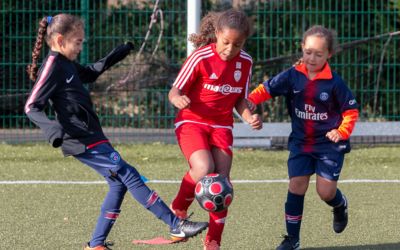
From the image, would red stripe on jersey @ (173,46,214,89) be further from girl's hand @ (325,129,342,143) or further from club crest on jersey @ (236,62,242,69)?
girl's hand @ (325,129,342,143)

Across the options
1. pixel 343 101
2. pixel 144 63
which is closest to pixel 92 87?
pixel 144 63

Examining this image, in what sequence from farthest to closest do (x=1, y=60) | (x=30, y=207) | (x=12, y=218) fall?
(x=1, y=60) < (x=30, y=207) < (x=12, y=218)

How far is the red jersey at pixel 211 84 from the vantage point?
7.01 m

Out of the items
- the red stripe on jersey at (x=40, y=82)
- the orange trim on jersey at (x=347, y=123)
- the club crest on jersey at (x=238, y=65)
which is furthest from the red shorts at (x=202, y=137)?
the red stripe on jersey at (x=40, y=82)

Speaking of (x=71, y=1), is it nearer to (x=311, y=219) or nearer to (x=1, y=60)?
(x=1, y=60)

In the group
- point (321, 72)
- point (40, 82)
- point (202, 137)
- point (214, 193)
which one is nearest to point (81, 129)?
point (40, 82)

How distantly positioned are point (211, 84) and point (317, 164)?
2.95ft

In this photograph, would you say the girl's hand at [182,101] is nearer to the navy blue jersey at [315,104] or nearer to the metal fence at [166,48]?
the navy blue jersey at [315,104]

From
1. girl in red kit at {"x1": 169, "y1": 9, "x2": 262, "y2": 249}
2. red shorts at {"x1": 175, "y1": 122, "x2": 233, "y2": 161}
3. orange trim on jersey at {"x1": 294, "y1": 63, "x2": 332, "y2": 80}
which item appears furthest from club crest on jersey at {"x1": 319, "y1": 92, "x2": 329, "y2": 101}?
red shorts at {"x1": 175, "y1": 122, "x2": 233, "y2": 161}

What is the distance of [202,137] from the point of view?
701 cm

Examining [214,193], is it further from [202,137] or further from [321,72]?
[321,72]

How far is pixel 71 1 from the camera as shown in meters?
13.0

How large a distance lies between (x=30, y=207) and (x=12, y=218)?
0.56 metres

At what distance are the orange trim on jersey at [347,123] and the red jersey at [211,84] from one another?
682 mm
